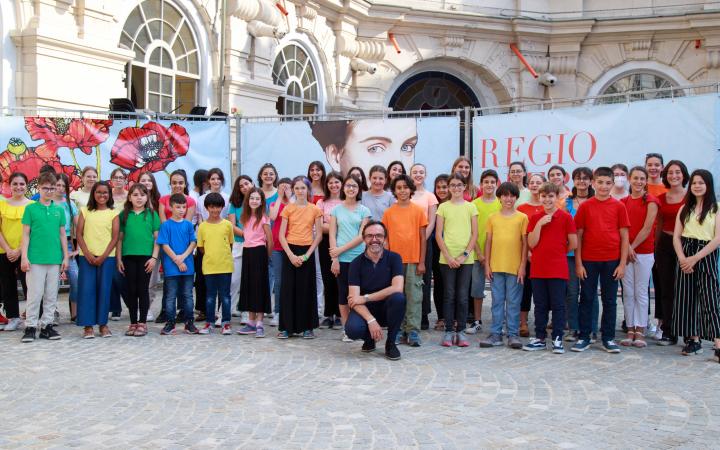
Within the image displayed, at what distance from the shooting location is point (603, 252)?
7082 millimetres

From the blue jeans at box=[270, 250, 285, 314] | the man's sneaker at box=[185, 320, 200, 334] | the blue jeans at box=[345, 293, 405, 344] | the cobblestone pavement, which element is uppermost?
the blue jeans at box=[270, 250, 285, 314]

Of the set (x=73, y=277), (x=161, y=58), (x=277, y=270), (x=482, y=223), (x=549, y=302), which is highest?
(x=161, y=58)

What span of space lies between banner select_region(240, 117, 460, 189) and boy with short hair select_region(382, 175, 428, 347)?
3.29m

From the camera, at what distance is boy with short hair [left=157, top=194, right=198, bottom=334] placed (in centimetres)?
781

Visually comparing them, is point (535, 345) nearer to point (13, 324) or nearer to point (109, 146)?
point (13, 324)

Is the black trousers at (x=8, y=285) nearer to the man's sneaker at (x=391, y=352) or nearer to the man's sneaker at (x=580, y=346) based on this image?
the man's sneaker at (x=391, y=352)

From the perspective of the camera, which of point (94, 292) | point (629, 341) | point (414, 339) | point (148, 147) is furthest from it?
point (148, 147)

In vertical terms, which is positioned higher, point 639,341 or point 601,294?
point 601,294

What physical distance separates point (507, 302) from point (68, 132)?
20.3 feet

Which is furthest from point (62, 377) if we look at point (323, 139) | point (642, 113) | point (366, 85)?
point (366, 85)

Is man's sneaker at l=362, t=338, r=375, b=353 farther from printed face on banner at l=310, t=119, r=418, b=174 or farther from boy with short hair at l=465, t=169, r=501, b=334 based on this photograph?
printed face on banner at l=310, t=119, r=418, b=174

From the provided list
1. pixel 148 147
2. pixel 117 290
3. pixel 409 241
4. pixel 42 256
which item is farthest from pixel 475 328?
pixel 148 147

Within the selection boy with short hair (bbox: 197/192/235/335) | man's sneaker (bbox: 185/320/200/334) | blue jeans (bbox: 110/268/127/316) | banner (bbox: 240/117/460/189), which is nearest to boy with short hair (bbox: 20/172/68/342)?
blue jeans (bbox: 110/268/127/316)

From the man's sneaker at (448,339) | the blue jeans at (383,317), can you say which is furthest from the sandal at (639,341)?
the blue jeans at (383,317)
